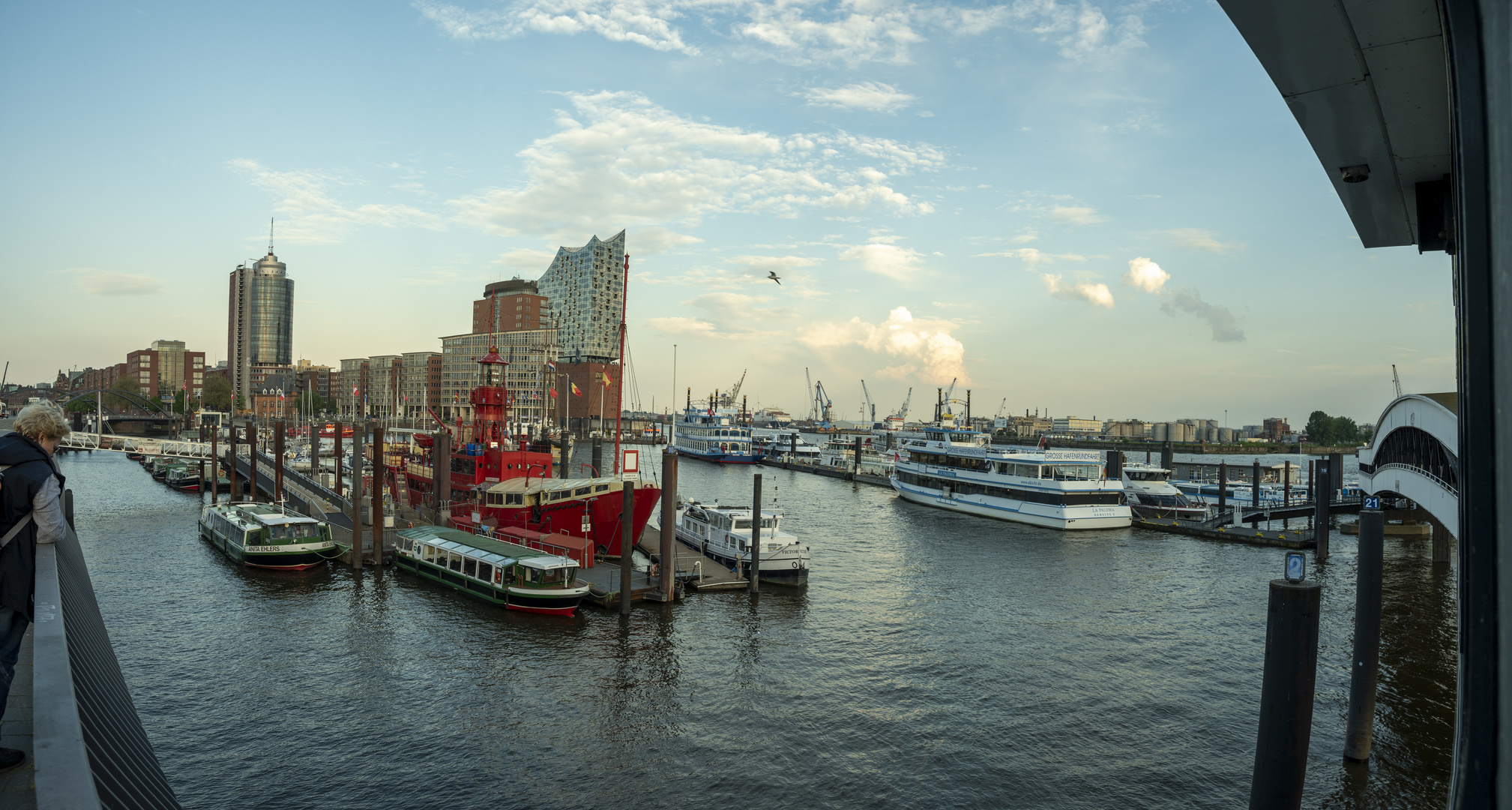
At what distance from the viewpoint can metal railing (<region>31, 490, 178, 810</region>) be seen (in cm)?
282

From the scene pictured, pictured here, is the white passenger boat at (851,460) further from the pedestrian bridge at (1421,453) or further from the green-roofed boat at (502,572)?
the green-roofed boat at (502,572)

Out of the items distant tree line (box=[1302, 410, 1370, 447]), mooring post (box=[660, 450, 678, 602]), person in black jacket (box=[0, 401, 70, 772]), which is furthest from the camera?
distant tree line (box=[1302, 410, 1370, 447])

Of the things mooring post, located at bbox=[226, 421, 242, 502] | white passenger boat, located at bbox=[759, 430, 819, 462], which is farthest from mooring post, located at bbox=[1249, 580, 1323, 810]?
white passenger boat, located at bbox=[759, 430, 819, 462]

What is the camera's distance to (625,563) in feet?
81.8

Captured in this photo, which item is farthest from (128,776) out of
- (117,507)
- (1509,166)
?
(117,507)

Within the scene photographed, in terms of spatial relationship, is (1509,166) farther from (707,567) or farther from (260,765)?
(707,567)

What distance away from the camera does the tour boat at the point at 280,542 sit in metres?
31.6

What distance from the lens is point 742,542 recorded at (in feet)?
104

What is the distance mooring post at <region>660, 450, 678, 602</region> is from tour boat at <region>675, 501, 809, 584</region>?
15.2ft

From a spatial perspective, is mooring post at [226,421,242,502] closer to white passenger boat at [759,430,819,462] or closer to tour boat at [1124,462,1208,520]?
tour boat at [1124,462,1208,520]

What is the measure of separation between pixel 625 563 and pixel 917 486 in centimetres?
4166

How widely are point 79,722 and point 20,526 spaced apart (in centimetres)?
211

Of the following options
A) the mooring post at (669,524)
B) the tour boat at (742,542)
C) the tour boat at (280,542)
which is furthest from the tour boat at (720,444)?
the mooring post at (669,524)

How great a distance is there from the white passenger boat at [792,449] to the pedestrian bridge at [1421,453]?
75.5m
